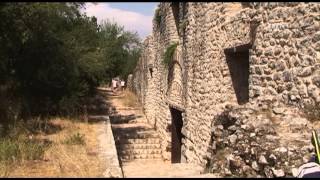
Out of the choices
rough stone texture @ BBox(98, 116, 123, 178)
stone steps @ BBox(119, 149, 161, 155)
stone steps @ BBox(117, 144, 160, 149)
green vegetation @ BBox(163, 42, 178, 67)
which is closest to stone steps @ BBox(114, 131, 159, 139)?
stone steps @ BBox(117, 144, 160, 149)

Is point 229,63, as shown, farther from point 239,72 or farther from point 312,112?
point 312,112

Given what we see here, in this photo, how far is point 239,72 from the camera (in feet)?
30.1

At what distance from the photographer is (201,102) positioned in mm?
10891

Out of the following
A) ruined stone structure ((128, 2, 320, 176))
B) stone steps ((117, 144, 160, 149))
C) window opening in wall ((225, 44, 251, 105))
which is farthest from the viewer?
stone steps ((117, 144, 160, 149))

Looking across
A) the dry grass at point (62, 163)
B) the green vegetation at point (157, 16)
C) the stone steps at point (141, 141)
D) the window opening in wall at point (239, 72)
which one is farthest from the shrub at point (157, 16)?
the window opening in wall at point (239, 72)

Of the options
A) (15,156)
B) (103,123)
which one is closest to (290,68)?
(15,156)

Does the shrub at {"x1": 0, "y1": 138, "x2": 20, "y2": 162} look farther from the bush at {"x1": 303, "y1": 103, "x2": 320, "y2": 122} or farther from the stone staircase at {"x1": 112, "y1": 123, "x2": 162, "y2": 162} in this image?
the stone staircase at {"x1": 112, "y1": 123, "x2": 162, "y2": 162}

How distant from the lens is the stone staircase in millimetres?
15776

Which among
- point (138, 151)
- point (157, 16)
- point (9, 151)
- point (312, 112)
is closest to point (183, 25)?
point (157, 16)

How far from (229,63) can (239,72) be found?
10.6 inches

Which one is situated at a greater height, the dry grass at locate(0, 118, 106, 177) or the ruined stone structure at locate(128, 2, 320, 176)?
the ruined stone structure at locate(128, 2, 320, 176)

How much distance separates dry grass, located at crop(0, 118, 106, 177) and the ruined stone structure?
2324mm

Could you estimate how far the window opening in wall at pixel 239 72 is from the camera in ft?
29.8

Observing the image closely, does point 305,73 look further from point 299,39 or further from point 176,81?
point 176,81
